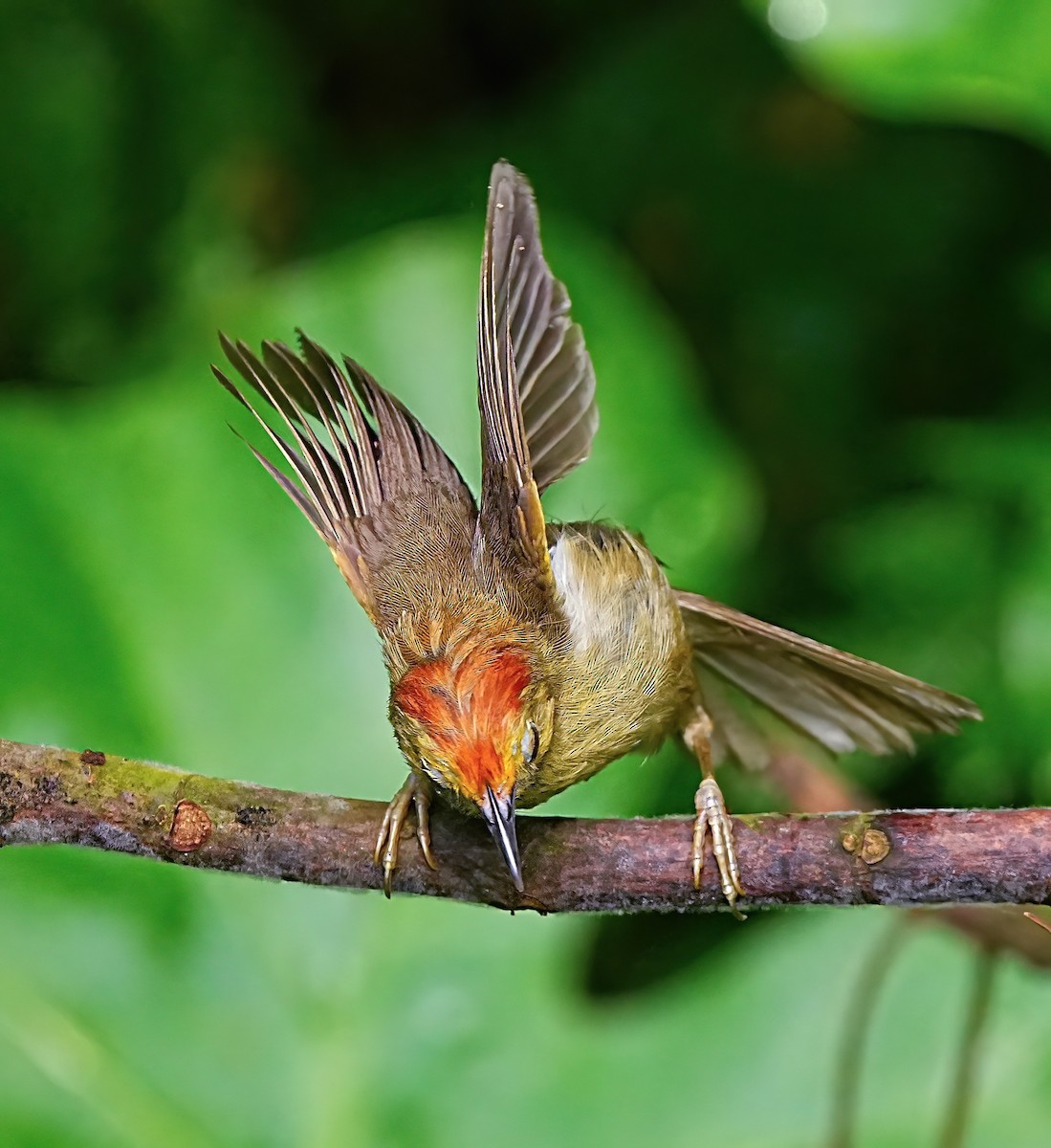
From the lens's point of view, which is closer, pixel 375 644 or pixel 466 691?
pixel 466 691

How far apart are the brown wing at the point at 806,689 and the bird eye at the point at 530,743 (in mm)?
602

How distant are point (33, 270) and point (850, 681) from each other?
2790 millimetres

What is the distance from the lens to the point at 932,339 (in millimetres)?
4309

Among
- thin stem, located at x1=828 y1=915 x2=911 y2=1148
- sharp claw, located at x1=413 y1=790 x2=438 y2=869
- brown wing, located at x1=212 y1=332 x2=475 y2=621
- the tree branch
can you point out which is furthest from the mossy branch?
thin stem, located at x1=828 y1=915 x2=911 y2=1148

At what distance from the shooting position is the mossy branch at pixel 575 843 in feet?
6.29

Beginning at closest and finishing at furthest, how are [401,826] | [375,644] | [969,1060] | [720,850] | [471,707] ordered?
1. [720,850]
2. [471,707]
3. [401,826]
4. [969,1060]
5. [375,644]

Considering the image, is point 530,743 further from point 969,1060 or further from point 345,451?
point 969,1060

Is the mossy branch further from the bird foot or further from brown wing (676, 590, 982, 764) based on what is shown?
brown wing (676, 590, 982, 764)

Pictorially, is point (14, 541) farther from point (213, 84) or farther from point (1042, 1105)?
point (1042, 1105)

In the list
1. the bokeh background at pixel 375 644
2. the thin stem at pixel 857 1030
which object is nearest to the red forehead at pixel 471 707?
the bokeh background at pixel 375 644

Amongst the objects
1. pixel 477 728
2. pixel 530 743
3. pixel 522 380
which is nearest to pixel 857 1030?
pixel 530 743

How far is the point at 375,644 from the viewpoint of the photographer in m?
3.35

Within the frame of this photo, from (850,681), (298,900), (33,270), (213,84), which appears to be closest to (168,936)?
(298,900)

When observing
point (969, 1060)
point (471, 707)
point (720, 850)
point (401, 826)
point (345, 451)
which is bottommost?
point (969, 1060)
